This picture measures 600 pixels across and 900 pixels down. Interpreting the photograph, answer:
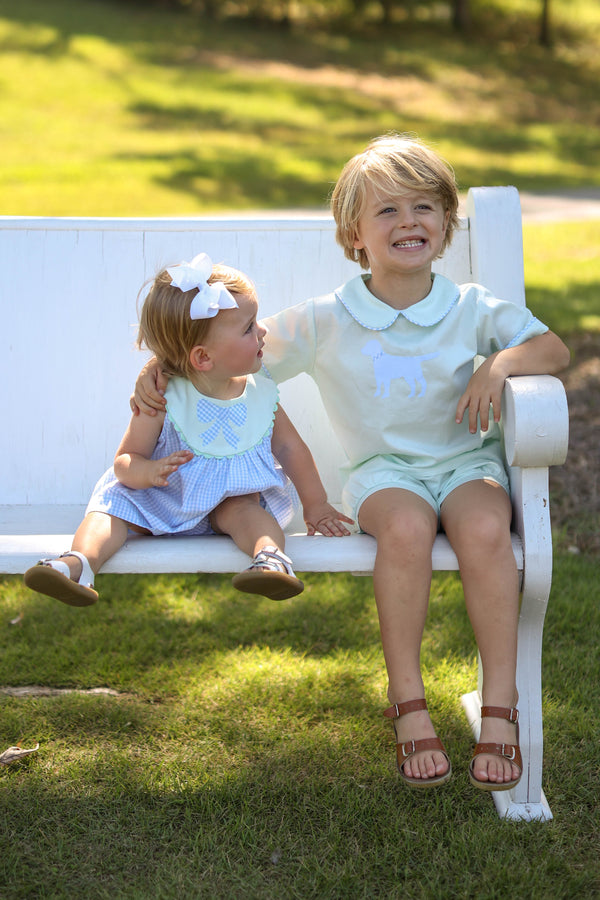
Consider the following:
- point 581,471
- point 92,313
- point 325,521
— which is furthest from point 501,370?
point 581,471

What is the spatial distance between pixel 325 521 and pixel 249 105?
555 inches

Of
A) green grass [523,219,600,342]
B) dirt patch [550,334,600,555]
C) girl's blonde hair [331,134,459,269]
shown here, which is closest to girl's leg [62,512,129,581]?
girl's blonde hair [331,134,459,269]

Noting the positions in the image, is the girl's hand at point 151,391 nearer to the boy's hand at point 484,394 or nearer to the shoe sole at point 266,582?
the shoe sole at point 266,582

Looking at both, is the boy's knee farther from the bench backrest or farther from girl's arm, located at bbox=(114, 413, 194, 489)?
the bench backrest

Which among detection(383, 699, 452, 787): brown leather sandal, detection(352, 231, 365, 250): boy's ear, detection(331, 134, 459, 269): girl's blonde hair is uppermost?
detection(331, 134, 459, 269): girl's blonde hair

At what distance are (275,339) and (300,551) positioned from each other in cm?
55

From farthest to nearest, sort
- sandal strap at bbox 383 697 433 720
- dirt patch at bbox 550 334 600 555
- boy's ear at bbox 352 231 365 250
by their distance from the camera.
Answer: dirt patch at bbox 550 334 600 555 → boy's ear at bbox 352 231 365 250 → sandal strap at bbox 383 697 433 720

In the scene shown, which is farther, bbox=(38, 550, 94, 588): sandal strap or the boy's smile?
the boy's smile

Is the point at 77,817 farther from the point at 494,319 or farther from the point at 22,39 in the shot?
the point at 22,39

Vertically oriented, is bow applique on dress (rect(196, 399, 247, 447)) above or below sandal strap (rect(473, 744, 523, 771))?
above

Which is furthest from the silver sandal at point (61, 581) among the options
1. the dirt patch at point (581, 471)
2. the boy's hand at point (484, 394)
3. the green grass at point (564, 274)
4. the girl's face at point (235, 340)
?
the green grass at point (564, 274)

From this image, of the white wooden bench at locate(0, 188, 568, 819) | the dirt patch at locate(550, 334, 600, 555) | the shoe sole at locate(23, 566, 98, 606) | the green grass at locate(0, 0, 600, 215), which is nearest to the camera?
the shoe sole at locate(23, 566, 98, 606)

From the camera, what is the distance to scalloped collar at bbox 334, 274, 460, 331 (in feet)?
7.50

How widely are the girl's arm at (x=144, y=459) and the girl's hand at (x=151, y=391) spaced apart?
0.02 metres
